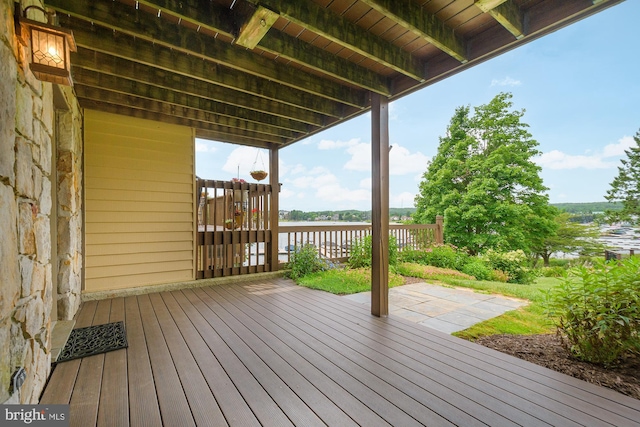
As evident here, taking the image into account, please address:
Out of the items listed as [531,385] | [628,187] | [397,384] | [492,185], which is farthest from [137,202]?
[628,187]

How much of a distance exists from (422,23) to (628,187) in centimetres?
1500

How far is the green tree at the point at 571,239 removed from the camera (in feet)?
42.2

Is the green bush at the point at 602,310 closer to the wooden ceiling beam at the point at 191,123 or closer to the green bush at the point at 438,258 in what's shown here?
the wooden ceiling beam at the point at 191,123

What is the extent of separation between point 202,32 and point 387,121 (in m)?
2.10

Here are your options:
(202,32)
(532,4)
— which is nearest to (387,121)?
(532,4)

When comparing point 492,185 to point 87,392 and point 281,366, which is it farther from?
point 87,392

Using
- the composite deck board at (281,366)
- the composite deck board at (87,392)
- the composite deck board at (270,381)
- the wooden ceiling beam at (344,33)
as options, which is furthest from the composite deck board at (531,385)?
the wooden ceiling beam at (344,33)

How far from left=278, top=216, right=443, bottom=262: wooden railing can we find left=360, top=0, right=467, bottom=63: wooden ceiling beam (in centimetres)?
403

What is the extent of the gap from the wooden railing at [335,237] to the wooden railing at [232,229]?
50cm

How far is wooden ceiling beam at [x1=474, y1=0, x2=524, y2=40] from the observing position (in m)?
1.76

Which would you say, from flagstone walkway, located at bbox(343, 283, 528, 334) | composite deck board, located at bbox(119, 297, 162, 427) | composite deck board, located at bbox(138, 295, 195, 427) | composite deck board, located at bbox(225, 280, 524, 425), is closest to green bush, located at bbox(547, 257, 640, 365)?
flagstone walkway, located at bbox(343, 283, 528, 334)

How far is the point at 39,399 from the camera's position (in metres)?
1.62

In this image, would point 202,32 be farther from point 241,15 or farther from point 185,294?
point 185,294

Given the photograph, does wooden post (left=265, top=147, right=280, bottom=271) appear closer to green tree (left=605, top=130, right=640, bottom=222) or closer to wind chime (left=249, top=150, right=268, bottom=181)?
wind chime (left=249, top=150, right=268, bottom=181)
